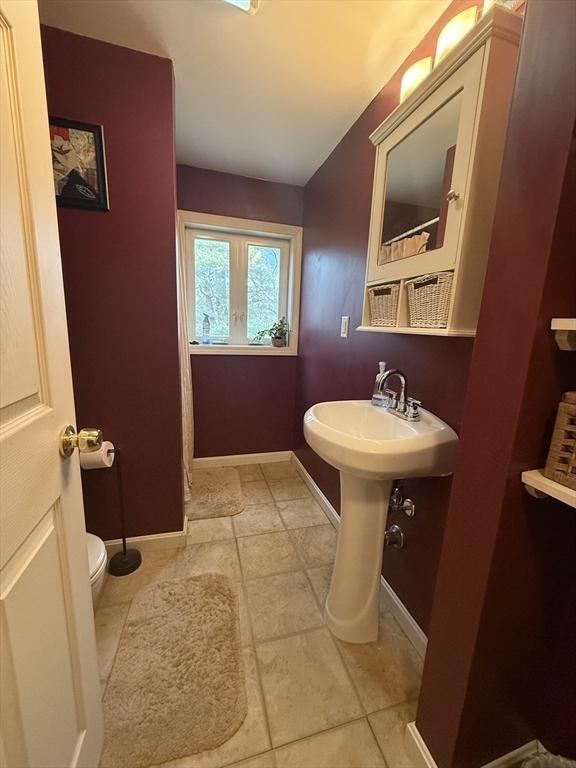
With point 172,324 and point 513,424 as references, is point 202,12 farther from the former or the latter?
point 513,424

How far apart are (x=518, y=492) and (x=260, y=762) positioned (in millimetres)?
1067

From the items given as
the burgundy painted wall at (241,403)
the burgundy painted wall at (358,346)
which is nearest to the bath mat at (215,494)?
the burgundy painted wall at (241,403)

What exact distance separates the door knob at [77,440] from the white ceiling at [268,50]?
1520 mm

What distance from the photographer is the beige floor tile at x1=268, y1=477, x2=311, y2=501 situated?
2.30m

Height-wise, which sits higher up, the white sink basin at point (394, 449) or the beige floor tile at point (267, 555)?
the white sink basin at point (394, 449)

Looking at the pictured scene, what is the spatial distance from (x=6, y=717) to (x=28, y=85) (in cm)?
106

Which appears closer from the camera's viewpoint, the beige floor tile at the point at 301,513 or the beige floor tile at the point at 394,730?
the beige floor tile at the point at 394,730

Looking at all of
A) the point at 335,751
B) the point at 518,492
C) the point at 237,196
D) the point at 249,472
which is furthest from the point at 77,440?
the point at 237,196

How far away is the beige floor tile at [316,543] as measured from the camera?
67.0 inches

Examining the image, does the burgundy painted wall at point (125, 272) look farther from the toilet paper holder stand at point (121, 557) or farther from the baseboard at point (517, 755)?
the baseboard at point (517, 755)

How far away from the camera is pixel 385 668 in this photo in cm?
117

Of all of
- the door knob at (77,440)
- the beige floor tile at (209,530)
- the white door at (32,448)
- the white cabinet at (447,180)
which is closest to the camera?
the white door at (32,448)

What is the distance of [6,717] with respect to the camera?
49cm

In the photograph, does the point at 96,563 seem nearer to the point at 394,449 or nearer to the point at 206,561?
the point at 206,561
